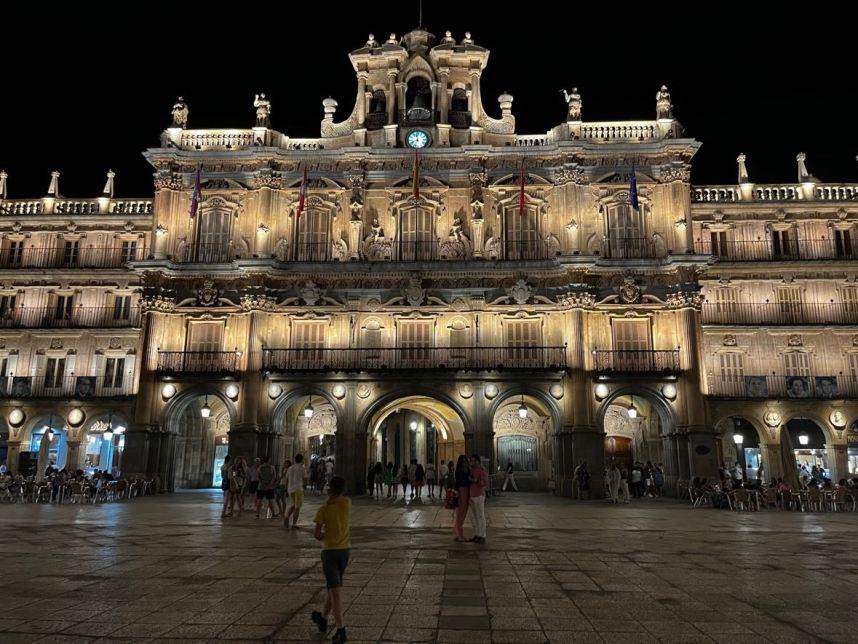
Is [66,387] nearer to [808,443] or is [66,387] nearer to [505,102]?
[505,102]

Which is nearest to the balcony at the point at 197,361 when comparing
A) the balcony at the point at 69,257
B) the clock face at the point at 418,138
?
the balcony at the point at 69,257

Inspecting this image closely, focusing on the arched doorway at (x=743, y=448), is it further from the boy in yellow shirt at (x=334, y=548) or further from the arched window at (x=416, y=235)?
the boy in yellow shirt at (x=334, y=548)

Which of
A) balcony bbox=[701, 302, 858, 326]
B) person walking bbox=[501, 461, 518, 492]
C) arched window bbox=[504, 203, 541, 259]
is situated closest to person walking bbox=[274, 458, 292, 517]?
person walking bbox=[501, 461, 518, 492]

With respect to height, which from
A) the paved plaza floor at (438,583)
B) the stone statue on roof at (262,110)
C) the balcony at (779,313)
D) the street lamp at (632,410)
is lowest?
the paved plaza floor at (438,583)

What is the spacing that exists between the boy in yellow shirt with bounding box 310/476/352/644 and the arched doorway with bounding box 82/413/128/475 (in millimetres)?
32171

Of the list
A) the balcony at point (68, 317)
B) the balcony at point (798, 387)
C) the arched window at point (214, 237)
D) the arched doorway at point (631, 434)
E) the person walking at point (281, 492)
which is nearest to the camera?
the person walking at point (281, 492)

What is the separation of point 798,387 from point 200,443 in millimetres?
29953

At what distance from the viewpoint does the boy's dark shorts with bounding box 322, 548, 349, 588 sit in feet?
23.8

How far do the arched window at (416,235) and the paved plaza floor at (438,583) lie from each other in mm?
17024

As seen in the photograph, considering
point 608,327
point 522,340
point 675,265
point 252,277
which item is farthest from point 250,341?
point 675,265

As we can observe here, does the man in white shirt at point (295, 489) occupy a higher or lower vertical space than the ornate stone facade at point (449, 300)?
lower

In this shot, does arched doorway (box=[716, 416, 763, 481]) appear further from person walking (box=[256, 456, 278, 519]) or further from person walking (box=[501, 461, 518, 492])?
person walking (box=[256, 456, 278, 519])

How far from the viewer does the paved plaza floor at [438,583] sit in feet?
25.1

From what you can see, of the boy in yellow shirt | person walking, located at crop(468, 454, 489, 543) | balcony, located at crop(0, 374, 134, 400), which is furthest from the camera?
balcony, located at crop(0, 374, 134, 400)
